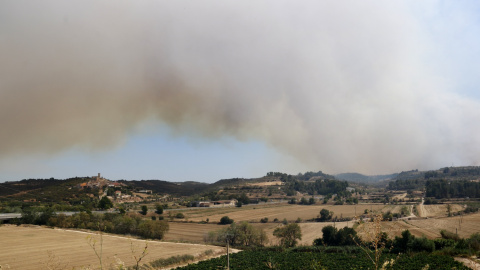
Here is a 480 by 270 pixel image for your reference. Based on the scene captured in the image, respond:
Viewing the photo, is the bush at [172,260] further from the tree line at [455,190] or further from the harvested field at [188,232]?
the tree line at [455,190]

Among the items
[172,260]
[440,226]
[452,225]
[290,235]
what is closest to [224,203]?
[290,235]

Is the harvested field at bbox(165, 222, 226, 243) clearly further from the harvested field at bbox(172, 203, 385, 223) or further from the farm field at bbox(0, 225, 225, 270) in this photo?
the harvested field at bbox(172, 203, 385, 223)

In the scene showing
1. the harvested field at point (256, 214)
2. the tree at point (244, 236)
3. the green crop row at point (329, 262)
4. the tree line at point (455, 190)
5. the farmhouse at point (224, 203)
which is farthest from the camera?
the farmhouse at point (224, 203)

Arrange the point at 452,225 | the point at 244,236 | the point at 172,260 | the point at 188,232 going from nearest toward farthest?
1. the point at 172,260
2. the point at 244,236
3. the point at 188,232
4. the point at 452,225

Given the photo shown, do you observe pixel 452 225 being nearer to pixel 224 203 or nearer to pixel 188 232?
pixel 188 232

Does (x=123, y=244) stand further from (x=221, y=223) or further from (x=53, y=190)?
(x=53, y=190)

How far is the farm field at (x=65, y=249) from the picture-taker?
43.1 m

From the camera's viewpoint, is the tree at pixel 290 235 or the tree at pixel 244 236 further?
the tree at pixel 244 236

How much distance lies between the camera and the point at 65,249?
172 ft

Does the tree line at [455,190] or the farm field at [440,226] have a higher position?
the tree line at [455,190]

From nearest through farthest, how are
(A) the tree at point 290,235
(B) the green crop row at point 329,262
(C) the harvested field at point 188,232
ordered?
(B) the green crop row at point 329,262
(A) the tree at point 290,235
(C) the harvested field at point 188,232

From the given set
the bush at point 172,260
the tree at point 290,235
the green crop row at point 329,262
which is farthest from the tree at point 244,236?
the bush at point 172,260

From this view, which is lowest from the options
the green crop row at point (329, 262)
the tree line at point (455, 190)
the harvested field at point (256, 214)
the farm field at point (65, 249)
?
the harvested field at point (256, 214)

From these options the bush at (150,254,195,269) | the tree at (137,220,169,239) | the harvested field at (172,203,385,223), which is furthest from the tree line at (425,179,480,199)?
the bush at (150,254,195,269)
